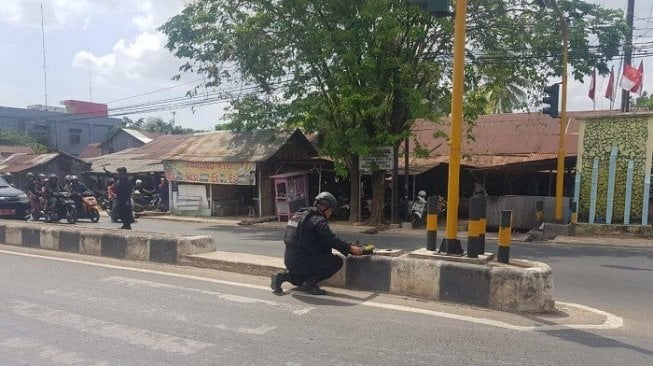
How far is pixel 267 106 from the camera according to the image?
1934 cm

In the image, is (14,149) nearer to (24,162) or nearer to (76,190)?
(24,162)

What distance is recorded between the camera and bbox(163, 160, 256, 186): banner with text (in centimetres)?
2158

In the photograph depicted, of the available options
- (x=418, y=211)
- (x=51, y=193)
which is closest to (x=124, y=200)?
(x=51, y=193)

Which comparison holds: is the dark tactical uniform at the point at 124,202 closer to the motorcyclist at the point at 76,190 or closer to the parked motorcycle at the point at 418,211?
the motorcyclist at the point at 76,190

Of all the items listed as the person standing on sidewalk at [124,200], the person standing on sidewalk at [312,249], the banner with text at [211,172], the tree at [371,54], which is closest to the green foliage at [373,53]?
the tree at [371,54]

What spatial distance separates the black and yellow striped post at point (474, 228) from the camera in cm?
597

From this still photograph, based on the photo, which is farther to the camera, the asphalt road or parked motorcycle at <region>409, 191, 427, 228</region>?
parked motorcycle at <region>409, 191, 427, 228</region>

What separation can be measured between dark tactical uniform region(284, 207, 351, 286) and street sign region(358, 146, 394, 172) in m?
11.7

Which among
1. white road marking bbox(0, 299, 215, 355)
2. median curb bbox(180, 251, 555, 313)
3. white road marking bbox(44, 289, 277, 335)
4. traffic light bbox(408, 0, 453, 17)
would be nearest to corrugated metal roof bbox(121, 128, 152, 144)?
white road marking bbox(44, 289, 277, 335)

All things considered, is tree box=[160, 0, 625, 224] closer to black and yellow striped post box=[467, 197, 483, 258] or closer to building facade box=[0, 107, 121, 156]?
black and yellow striped post box=[467, 197, 483, 258]

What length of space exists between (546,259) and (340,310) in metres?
6.59

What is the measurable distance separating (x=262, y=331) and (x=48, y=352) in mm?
1811

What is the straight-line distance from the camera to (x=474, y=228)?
5.97m

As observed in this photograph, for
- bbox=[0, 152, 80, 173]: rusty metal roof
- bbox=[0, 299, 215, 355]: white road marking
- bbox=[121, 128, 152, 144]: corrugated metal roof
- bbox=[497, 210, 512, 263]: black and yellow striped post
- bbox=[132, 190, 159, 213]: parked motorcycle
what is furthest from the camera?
bbox=[121, 128, 152, 144]: corrugated metal roof
